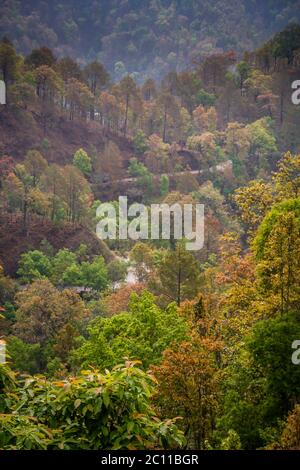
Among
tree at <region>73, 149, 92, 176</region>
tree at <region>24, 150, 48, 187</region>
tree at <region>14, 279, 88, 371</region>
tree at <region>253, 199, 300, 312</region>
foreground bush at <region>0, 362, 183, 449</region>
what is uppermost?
tree at <region>73, 149, 92, 176</region>

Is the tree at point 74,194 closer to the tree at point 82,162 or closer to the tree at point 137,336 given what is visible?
the tree at point 82,162

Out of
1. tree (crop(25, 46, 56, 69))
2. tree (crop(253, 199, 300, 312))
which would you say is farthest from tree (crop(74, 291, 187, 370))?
tree (crop(25, 46, 56, 69))

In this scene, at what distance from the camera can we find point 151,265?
A: 41469 millimetres

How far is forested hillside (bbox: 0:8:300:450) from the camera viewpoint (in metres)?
6.64

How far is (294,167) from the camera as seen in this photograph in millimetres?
25406

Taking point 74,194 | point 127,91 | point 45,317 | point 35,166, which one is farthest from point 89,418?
point 127,91

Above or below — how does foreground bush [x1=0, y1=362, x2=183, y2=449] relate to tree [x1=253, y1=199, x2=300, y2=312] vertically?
below

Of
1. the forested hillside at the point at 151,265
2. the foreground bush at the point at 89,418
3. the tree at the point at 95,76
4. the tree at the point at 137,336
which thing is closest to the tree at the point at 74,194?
the forested hillside at the point at 151,265

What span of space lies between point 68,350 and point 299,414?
64.1ft

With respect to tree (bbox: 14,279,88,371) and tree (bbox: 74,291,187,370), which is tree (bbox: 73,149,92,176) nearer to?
tree (bbox: 14,279,88,371)

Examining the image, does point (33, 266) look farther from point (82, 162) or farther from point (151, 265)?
point (82, 162)

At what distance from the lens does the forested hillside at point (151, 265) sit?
664cm
